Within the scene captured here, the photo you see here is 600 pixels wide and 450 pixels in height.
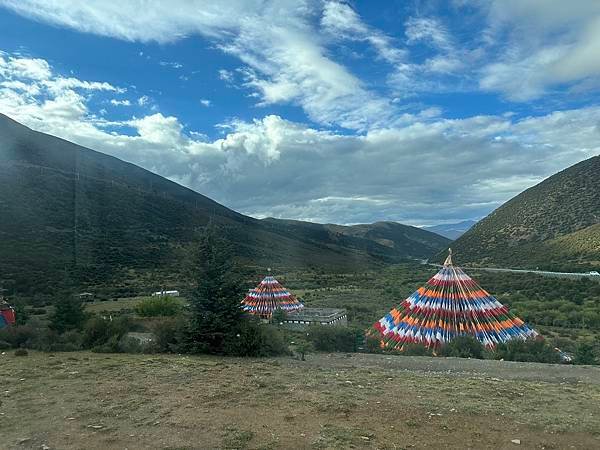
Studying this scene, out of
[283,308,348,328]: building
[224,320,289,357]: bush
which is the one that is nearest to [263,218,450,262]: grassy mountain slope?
[283,308,348,328]: building

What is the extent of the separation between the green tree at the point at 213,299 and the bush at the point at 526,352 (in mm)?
8359

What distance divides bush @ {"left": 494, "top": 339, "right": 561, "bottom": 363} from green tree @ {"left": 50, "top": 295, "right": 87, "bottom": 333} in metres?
14.5

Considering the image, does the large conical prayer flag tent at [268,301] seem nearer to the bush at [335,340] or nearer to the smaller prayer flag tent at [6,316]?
the bush at [335,340]

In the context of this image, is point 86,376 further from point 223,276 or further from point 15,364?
point 223,276

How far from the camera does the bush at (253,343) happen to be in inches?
541

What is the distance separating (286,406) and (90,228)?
5224 centimetres

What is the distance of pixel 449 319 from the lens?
18359mm

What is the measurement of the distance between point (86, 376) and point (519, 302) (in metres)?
28.5

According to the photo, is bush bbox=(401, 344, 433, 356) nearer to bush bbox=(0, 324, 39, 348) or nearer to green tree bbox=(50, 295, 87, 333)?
green tree bbox=(50, 295, 87, 333)

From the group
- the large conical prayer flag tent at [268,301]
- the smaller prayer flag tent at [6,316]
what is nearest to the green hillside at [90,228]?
the smaller prayer flag tent at [6,316]

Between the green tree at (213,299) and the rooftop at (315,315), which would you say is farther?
the rooftop at (315,315)

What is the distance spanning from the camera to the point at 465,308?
1855 centimetres

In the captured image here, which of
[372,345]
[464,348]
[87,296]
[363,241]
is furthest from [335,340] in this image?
[363,241]

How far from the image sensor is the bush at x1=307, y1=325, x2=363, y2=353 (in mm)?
16297
